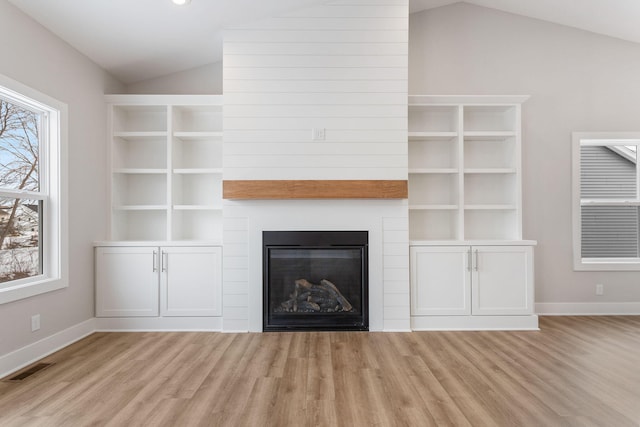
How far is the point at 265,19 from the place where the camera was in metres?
3.70

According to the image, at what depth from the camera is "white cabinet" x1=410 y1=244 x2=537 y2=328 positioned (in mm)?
3736

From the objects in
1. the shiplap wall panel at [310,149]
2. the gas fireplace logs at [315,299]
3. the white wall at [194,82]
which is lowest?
the gas fireplace logs at [315,299]

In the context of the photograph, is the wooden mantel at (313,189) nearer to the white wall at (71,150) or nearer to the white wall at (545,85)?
the white wall at (71,150)

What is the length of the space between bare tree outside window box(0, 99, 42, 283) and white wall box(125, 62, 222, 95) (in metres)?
1.45

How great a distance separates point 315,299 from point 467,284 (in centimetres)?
149

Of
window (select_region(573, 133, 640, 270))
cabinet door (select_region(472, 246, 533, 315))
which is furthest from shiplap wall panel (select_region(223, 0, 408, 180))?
window (select_region(573, 133, 640, 270))

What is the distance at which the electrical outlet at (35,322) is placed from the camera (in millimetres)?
2926

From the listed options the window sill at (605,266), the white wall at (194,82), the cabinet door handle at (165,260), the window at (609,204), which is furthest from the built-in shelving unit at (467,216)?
the cabinet door handle at (165,260)

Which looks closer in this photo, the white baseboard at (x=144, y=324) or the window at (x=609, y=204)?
the white baseboard at (x=144, y=324)

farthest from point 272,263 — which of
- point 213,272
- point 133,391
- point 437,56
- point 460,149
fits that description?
point 437,56

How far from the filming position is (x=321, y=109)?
12.2ft

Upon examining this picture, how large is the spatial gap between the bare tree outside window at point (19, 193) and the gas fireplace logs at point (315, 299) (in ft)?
6.91

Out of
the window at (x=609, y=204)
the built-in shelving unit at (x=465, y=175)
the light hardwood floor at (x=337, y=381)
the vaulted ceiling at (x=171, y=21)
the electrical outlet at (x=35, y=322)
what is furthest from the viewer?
the window at (x=609, y=204)

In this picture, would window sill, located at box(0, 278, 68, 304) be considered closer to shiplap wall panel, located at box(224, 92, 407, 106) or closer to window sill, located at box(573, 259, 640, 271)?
shiplap wall panel, located at box(224, 92, 407, 106)
